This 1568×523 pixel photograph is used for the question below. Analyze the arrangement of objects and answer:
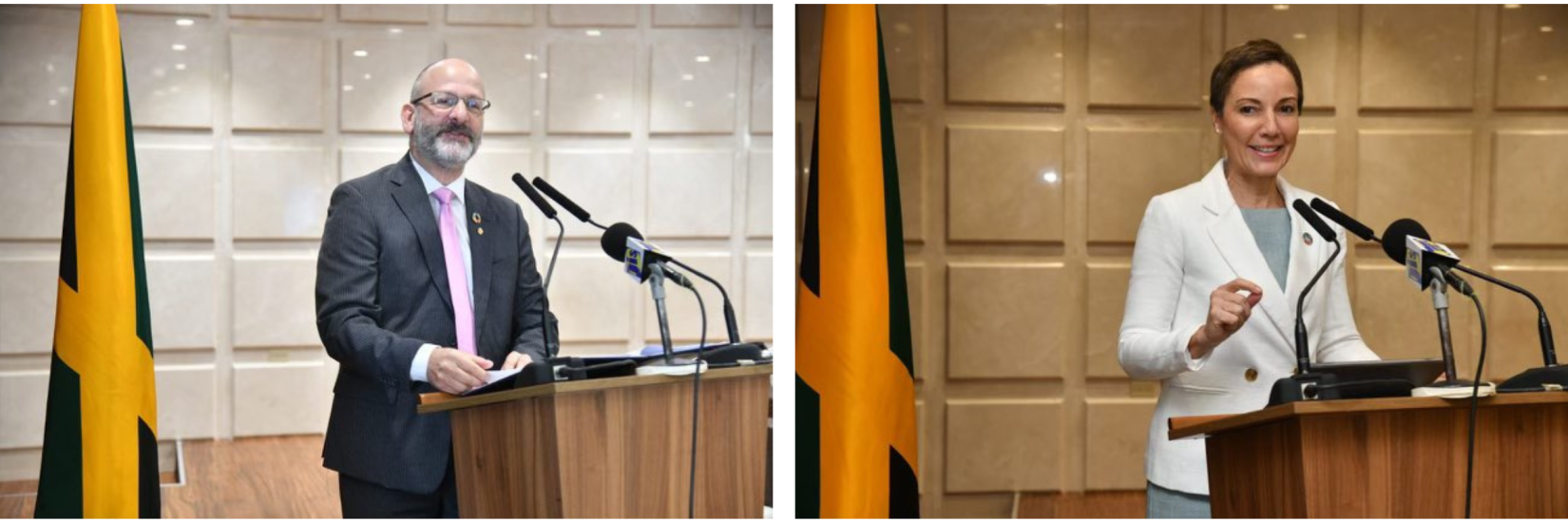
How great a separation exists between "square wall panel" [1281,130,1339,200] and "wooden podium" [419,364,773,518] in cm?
197

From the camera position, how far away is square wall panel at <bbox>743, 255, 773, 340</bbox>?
327 cm

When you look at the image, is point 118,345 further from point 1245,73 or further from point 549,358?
point 1245,73

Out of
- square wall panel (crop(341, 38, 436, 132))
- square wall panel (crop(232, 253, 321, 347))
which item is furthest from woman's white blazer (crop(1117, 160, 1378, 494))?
square wall panel (crop(232, 253, 321, 347))

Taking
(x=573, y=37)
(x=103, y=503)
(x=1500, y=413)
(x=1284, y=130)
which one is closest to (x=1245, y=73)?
(x=1284, y=130)

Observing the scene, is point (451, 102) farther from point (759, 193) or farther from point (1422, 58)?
point (1422, 58)

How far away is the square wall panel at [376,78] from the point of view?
3.11 m

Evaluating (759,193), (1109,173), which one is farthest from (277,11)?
(1109,173)

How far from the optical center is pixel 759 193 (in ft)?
10.7

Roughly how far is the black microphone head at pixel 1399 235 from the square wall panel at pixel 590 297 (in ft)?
5.80

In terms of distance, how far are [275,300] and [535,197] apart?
65 centimetres

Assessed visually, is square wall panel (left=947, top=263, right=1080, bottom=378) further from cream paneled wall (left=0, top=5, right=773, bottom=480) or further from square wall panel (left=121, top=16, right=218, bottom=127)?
square wall panel (left=121, top=16, right=218, bottom=127)

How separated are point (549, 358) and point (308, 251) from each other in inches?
24.5

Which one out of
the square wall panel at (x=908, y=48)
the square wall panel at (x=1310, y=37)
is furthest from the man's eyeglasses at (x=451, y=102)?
the square wall panel at (x=1310, y=37)

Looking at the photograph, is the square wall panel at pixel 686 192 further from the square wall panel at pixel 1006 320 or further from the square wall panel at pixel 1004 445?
the square wall panel at pixel 1004 445
